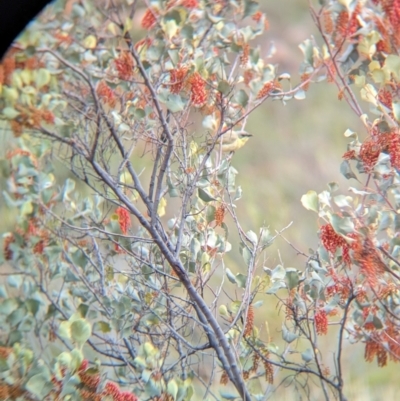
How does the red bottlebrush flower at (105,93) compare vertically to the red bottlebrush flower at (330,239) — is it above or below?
above

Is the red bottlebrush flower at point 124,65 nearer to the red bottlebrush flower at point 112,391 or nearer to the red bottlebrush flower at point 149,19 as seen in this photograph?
the red bottlebrush flower at point 149,19

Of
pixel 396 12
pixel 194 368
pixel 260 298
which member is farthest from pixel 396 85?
pixel 194 368

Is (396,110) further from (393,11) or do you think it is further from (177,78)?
(177,78)

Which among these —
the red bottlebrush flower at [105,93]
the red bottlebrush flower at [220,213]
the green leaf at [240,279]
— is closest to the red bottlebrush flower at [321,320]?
the green leaf at [240,279]

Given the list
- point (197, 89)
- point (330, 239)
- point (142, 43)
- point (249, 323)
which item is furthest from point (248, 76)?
point (249, 323)

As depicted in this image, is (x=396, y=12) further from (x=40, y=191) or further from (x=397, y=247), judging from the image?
(x=40, y=191)

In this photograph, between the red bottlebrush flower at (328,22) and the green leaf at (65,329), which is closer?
the green leaf at (65,329)

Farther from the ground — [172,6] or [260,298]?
[172,6]
